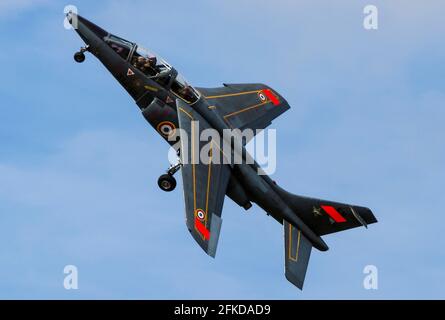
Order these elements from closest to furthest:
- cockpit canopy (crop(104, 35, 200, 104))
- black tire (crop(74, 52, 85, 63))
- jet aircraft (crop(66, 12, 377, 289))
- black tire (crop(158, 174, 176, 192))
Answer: black tire (crop(158, 174, 176, 192)) → jet aircraft (crop(66, 12, 377, 289)) → cockpit canopy (crop(104, 35, 200, 104)) → black tire (crop(74, 52, 85, 63))

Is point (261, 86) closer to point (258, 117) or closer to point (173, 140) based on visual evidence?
point (258, 117)

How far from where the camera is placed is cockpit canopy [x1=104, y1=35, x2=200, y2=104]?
39.6 metres

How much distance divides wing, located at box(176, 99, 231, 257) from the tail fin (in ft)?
11.3

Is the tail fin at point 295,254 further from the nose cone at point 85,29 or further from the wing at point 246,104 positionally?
the nose cone at point 85,29

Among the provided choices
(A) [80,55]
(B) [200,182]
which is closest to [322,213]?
(B) [200,182]

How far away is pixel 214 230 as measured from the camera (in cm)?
3612

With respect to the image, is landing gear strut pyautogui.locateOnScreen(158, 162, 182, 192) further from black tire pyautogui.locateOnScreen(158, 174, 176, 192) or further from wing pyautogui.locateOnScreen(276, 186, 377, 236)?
wing pyautogui.locateOnScreen(276, 186, 377, 236)

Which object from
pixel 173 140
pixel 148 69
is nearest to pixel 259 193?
pixel 173 140

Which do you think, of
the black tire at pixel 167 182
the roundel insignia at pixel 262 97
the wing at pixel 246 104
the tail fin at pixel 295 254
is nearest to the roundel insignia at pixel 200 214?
the black tire at pixel 167 182

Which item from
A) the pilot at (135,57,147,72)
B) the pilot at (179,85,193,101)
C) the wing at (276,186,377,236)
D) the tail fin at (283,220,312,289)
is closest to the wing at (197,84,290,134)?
the pilot at (179,85,193,101)

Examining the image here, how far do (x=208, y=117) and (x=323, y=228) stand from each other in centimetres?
648

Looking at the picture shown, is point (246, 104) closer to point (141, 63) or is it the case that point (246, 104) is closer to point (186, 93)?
point (186, 93)

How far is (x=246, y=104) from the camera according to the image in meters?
42.9

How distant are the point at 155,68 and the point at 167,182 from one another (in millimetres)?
4825
